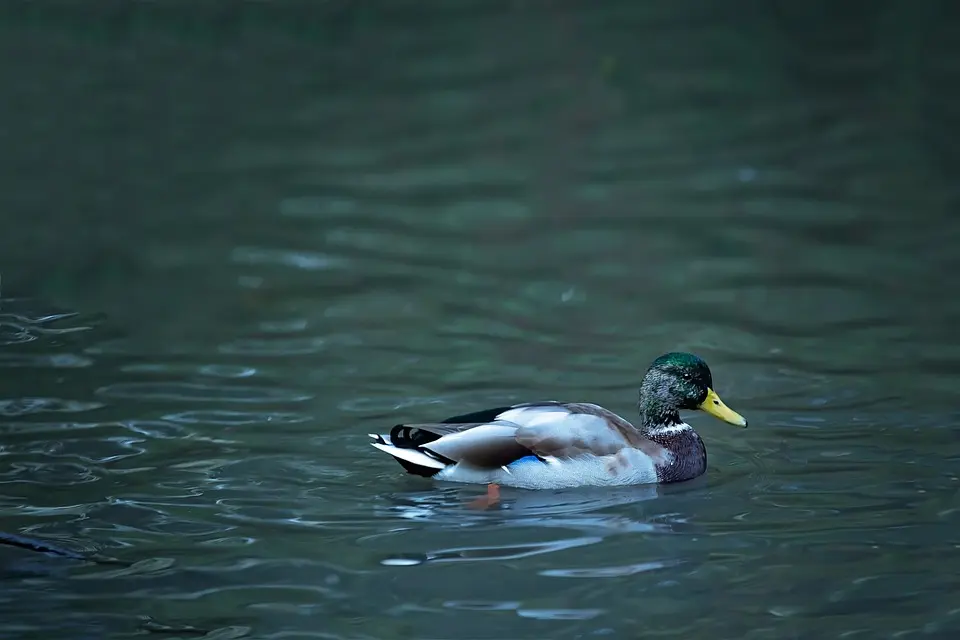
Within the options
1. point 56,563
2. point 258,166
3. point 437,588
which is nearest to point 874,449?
point 437,588

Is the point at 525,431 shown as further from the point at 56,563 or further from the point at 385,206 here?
the point at 385,206

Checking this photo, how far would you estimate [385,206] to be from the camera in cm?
1481

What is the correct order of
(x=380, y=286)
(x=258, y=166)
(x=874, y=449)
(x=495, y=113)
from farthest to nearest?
(x=495, y=113)
(x=258, y=166)
(x=380, y=286)
(x=874, y=449)

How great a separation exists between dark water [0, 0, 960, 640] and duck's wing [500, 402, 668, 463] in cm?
24

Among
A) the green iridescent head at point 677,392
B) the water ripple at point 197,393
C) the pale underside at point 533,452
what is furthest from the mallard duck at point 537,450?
the water ripple at point 197,393

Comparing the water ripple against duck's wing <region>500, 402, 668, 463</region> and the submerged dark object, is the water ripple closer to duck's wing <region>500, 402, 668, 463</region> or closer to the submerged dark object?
duck's wing <region>500, 402, 668, 463</region>

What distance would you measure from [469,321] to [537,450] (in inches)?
130

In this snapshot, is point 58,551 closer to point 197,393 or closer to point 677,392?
point 197,393

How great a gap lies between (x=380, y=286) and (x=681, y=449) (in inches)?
168

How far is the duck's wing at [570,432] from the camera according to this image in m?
8.19

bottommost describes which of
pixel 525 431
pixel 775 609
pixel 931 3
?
pixel 775 609

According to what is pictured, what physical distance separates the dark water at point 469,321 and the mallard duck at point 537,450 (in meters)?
0.13

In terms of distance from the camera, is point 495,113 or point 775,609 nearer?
point 775,609

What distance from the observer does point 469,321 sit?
11398mm
